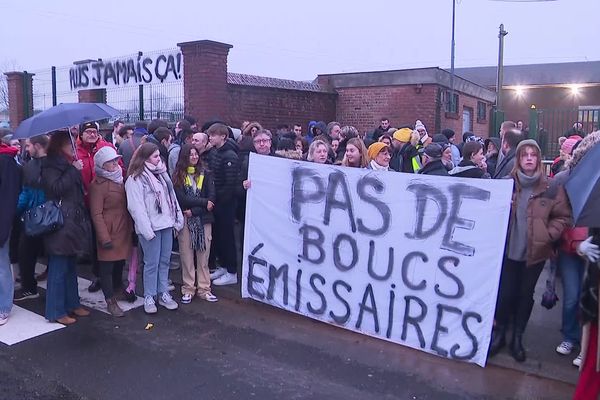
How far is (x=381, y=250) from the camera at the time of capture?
4773 mm

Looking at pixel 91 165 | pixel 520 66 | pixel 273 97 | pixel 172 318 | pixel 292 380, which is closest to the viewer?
pixel 292 380

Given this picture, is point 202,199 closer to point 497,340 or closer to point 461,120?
point 497,340

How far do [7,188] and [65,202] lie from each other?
1.63ft

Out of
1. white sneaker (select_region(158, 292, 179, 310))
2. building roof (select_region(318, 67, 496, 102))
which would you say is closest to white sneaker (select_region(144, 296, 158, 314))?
white sneaker (select_region(158, 292, 179, 310))

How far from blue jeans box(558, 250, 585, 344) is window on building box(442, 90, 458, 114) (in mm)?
10835

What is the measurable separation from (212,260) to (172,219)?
4.06 feet

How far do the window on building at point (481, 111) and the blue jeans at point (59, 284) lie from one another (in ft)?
57.2

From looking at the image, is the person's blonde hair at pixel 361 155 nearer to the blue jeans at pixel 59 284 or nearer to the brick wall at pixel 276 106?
the blue jeans at pixel 59 284

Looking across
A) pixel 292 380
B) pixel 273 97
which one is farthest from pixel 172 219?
pixel 273 97

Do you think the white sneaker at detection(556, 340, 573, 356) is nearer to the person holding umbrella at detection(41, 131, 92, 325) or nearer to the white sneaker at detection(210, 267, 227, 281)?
the white sneaker at detection(210, 267, 227, 281)

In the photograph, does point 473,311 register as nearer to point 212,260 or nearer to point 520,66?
point 212,260

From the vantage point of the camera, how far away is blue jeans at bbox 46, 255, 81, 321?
5.18 metres

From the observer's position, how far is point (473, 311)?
433 cm

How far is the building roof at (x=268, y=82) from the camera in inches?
457
